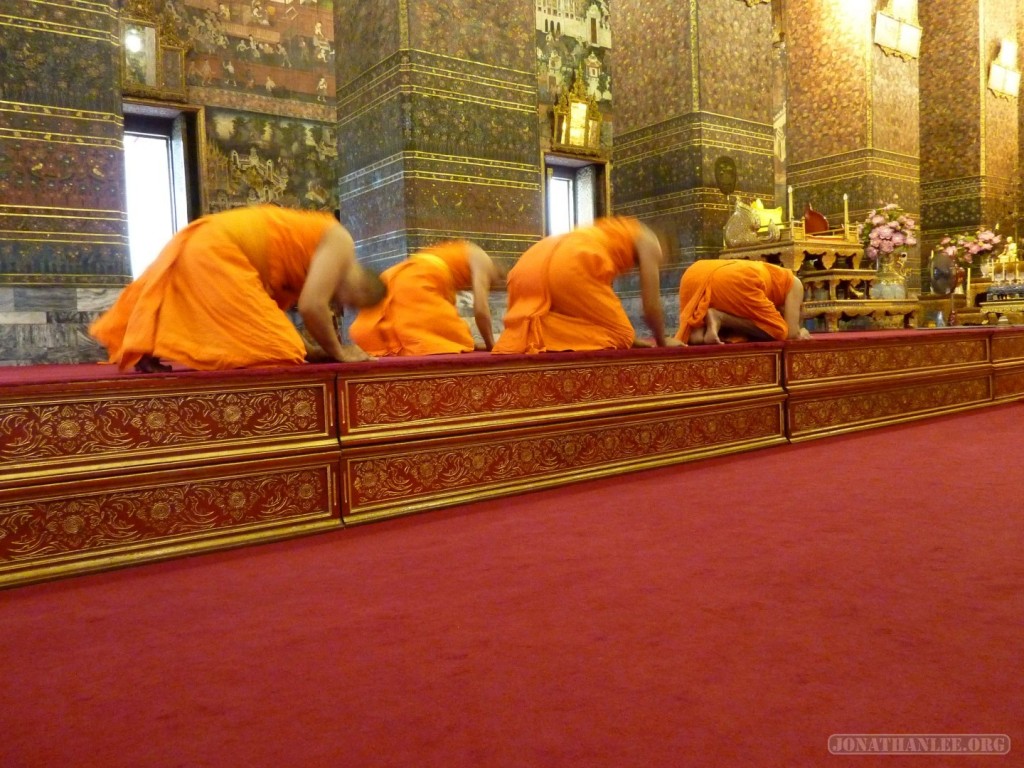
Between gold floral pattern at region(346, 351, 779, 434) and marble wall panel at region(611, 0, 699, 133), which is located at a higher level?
marble wall panel at region(611, 0, 699, 133)

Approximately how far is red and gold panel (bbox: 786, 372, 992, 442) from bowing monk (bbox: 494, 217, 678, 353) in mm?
1017

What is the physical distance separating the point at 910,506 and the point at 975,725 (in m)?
1.67

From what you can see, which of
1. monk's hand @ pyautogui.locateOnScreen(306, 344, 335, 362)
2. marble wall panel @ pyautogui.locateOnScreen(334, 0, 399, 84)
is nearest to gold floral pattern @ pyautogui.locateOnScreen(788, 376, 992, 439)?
monk's hand @ pyautogui.locateOnScreen(306, 344, 335, 362)

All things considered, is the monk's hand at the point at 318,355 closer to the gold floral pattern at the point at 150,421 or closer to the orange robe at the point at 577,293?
the gold floral pattern at the point at 150,421

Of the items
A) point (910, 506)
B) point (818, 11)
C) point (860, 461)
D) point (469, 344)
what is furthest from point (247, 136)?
point (910, 506)

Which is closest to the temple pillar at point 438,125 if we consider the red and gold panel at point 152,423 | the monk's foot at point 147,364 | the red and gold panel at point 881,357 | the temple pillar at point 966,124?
the red and gold panel at point 881,357

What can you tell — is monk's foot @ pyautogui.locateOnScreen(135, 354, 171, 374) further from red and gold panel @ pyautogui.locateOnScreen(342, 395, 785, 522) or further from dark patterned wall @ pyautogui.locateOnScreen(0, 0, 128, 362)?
dark patterned wall @ pyautogui.locateOnScreen(0, 0, 128, 362)

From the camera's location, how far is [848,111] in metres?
10.6

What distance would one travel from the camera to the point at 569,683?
150 centimetres

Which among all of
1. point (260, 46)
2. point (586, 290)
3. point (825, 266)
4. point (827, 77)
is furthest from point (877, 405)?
point (260, 46)

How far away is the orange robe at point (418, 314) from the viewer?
15.8 ft

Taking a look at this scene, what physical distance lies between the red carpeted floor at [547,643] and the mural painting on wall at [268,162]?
26.3 feet

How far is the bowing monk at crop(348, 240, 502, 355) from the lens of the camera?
4.80m

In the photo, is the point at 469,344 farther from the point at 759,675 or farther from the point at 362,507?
the point at 759,675
